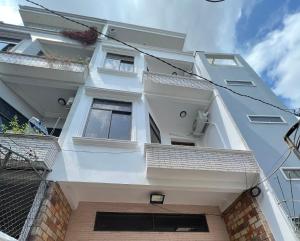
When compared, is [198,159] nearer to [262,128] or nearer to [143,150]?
[143,150]

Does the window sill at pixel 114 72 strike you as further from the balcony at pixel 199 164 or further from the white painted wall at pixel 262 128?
the balcony at pixel 199 164

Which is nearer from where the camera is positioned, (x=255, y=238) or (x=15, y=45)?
(x=255, y=238)

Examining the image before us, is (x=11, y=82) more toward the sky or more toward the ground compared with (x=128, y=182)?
more toward the sky

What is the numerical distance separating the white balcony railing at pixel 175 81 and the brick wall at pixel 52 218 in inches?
171

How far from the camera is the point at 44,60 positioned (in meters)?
6.54

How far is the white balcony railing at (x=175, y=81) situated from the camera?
6.90 m

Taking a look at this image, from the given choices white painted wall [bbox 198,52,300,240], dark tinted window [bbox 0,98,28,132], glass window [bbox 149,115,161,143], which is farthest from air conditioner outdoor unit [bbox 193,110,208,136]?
dark tinted window [bbox 0,98,28,132]

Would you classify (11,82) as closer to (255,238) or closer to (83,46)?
(83,46)

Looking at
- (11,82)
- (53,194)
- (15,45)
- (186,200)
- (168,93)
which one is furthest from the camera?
(15,45)

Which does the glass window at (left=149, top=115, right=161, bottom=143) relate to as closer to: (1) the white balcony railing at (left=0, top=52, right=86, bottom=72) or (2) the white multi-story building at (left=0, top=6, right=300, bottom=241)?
(2) the white multi-story building at (left=0, top=6, right=300, bottom=241)

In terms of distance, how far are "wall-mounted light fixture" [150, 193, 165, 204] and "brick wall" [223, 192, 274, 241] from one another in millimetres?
1785

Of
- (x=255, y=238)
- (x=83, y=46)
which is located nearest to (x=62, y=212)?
(x=255, y=238)

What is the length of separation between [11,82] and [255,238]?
776cm

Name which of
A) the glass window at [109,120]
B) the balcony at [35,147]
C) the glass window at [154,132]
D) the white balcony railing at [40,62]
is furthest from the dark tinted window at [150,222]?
the white balcony railing at [40,62]
